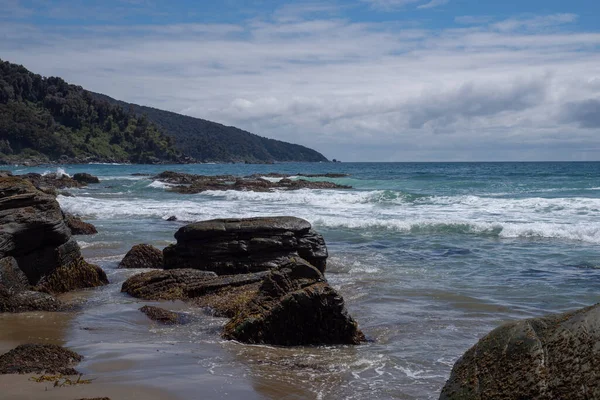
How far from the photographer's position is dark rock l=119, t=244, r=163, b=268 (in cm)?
1258

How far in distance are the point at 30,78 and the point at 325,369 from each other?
14623 cm

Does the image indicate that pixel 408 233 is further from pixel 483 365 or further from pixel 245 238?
pixel 483 365

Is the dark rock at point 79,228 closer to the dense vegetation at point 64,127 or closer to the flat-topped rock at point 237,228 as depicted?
the flat-topped rock at point 237,228

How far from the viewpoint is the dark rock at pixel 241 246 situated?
1156cm

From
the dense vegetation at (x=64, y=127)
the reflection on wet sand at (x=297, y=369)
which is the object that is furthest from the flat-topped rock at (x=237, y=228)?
the dense vegetation at (x=64, y=127)

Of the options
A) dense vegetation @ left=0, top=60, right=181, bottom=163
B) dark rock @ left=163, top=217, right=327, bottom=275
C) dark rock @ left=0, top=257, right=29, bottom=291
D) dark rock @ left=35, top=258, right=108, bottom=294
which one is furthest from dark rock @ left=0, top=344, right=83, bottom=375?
dense vegetation @ left=0, top=60, right=181, bottom=163

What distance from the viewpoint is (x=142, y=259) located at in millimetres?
12641

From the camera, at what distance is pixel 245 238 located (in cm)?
1171

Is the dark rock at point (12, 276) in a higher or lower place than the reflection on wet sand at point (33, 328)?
higher

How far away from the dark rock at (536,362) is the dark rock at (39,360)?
364cm

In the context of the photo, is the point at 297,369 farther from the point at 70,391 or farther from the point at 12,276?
the point at 12,276

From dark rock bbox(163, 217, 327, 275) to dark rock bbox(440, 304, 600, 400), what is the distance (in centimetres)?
754

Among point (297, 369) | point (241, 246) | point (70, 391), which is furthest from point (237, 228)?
point (70, 391)

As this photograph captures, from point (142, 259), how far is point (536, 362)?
9.99 m
